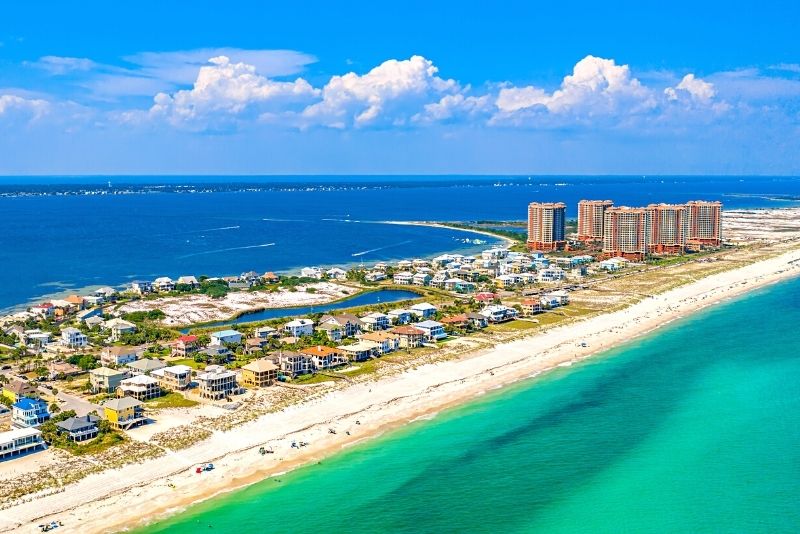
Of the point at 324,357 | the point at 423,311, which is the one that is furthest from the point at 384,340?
the point at 423,311

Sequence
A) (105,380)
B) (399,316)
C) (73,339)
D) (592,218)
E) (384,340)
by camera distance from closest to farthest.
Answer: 1. (105,380)
2. (384,340)
3. (73,339)
4. (399,316)
5. (592,218)

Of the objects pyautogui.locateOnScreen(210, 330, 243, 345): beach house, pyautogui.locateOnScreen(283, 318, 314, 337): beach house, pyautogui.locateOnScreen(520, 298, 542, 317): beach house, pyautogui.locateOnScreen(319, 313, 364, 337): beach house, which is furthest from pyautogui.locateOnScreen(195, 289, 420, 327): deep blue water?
pyautogui.locateOnScreen(520, 298, 542, 317): beach house

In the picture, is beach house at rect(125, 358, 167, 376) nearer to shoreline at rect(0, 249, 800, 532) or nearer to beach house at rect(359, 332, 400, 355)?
shoreline at rect(0, 249, 800, 532)

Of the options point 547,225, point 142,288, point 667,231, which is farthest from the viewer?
point 547,225

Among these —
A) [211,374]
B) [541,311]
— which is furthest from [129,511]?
[541,311]

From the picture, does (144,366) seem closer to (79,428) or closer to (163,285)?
(79,428)

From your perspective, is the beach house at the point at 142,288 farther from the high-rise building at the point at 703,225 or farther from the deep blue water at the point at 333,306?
the high-rise building at the point at 703,225
